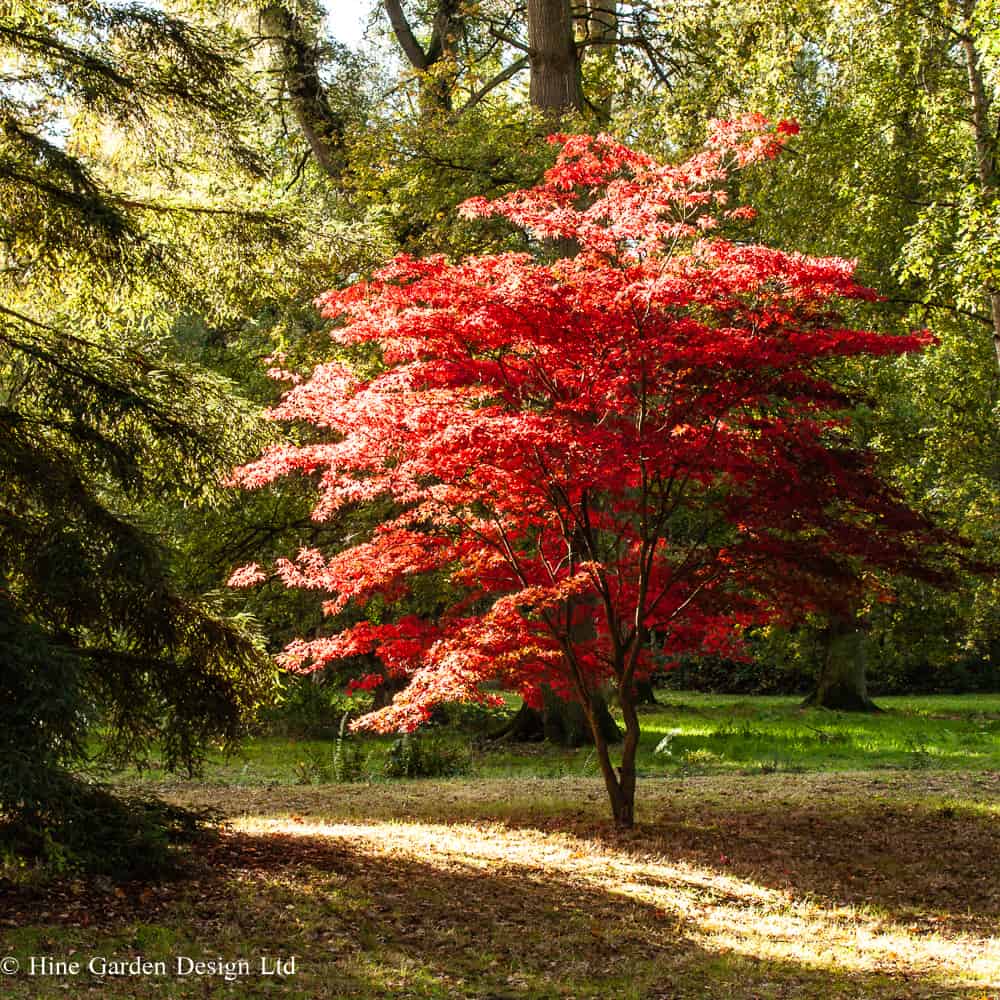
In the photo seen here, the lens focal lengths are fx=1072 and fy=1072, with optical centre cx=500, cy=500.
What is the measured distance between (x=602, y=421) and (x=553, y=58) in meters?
8.31

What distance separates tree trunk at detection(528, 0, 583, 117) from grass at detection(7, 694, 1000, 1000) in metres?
8.89

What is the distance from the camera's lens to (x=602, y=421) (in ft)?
25.1

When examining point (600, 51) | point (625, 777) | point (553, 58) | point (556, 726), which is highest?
point (600, 51)

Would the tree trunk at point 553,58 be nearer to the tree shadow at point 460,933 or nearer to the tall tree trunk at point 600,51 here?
the tall tree trunk at point 600,51

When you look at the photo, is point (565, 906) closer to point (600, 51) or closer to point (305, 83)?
point (305, 83)

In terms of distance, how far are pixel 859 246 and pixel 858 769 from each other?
727cm

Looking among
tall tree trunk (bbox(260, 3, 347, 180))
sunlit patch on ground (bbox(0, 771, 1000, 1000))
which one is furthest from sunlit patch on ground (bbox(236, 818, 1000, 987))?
tall tree trunk (bbox(260, 3, 347, 180))

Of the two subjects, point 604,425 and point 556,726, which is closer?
point 604,425

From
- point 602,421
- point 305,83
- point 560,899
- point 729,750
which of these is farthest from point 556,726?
point 305,83

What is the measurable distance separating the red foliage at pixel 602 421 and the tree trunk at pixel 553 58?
19.9 feet

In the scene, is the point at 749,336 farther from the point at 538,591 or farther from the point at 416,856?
the point at 416,856

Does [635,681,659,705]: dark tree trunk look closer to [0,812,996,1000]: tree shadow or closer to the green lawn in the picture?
the green lawn

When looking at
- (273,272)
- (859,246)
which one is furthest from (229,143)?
(859,246)

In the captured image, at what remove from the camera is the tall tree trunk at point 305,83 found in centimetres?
1636
